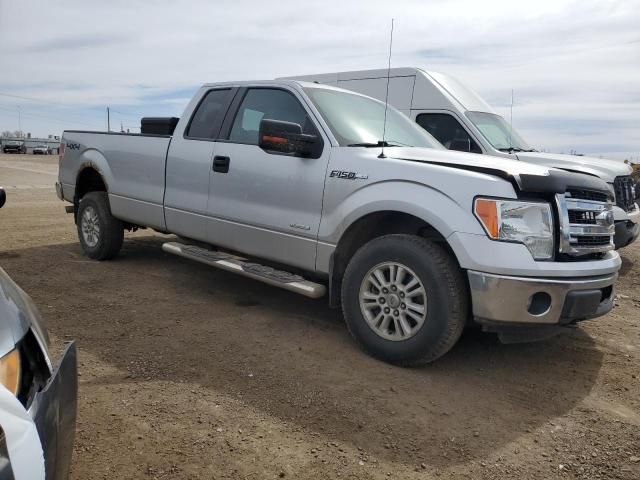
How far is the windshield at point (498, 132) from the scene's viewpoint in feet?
25.8

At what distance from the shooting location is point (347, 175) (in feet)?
12.9

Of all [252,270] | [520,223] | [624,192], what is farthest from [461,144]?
[520,223]

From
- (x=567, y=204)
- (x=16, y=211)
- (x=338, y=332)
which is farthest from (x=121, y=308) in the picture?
(x=16, y=211)

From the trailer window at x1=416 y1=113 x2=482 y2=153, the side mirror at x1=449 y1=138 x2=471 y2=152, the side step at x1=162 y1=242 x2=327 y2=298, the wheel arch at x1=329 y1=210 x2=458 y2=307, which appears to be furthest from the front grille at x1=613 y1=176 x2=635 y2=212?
the side step at x1=162 y1=242 x2=327 y2=298

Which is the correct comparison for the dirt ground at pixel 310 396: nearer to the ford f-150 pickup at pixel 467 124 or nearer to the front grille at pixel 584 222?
the front grille at pixel 584 222

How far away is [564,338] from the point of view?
4.42 metres

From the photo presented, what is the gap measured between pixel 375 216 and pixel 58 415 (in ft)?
8.54

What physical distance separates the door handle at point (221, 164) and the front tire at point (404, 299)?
157 cm

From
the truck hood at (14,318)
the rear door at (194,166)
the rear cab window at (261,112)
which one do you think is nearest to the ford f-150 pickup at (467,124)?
the rear cab window at (261,112)

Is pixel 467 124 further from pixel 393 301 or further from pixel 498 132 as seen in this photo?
pixel 393 301

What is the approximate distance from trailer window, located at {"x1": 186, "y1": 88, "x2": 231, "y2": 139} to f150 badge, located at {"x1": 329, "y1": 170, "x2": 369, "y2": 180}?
1560 mm

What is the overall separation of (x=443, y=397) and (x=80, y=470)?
2.02 meters

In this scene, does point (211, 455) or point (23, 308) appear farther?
point (211, 455)

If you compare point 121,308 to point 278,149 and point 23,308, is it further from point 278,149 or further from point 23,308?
point 23,308
